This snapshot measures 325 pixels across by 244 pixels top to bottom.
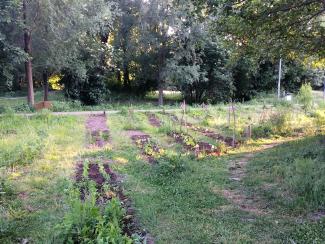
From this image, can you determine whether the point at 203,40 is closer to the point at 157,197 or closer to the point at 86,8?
the point at 86,8

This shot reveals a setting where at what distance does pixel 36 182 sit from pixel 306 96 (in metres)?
12.2

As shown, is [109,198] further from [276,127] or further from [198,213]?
[276,127]

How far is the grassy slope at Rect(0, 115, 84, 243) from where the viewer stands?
193 inches

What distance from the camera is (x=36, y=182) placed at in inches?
267

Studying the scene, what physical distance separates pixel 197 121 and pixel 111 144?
5.55m

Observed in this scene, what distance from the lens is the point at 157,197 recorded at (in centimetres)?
604

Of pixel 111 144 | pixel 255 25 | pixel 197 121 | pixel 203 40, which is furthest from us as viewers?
pixel 203 40

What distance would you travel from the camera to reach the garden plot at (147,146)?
876 cm

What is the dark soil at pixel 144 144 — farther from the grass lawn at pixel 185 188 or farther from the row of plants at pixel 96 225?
the row of plants at pixel 96 225

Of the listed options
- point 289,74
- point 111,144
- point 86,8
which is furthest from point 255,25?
point 289,74

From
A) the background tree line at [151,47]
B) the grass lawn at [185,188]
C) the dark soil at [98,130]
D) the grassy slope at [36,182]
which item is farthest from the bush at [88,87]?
the grass lawn at [185,188]

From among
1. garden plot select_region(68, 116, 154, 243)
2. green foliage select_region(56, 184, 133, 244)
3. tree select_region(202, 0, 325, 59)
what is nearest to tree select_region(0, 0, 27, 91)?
garden plot select_region(68, 116, 154, 243)

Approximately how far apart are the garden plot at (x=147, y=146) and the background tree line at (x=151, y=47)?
330 cm

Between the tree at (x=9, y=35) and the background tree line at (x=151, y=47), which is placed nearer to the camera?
the background tree line at (x=151, y=47)
